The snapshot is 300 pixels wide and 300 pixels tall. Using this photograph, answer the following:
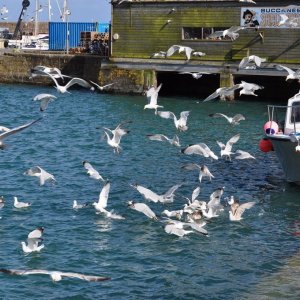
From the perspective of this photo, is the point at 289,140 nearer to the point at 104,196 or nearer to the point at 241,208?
the point at 241,208

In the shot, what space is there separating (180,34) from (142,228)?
26.6 metres

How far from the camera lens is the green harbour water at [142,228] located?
13.5 meters

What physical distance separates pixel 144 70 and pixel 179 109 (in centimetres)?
585

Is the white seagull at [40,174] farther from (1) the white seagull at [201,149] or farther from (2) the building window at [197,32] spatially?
(2) the building window at [197,32]

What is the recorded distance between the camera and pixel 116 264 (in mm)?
14406

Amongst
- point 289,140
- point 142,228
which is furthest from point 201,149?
point 142,228

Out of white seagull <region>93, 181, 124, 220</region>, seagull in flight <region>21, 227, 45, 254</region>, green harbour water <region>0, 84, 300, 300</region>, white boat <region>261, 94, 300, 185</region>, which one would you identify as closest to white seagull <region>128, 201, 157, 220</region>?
green harbour water <region>0, 84, 300, 300</region>

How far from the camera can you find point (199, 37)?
41.7 metres

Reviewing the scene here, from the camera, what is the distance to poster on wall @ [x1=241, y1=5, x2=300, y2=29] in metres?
39.2

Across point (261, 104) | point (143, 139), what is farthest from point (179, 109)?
point (143, 139)

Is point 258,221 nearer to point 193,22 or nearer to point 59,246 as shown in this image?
point 59,246

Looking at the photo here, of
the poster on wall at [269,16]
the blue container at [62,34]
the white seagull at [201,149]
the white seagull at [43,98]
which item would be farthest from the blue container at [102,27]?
the white seagull at [201,149]

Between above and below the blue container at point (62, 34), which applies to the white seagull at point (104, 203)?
below

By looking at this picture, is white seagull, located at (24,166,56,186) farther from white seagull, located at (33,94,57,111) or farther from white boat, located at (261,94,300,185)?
white boat, located at (261,94,300,185)
